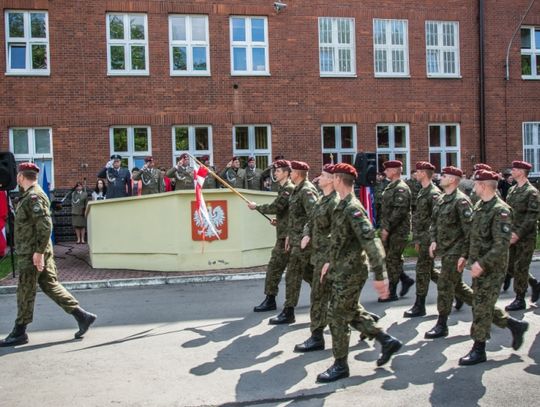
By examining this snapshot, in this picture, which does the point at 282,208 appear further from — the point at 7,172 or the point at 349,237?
the point at 7,172

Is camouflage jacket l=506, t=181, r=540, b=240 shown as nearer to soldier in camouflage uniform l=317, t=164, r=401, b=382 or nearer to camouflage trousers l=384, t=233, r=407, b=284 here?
camouflage trousers l=384, t=233, r=407, b=284

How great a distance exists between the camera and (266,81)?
2195 cm

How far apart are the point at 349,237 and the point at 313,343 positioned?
1.60 meters

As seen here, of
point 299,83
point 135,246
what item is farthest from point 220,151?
point 135,246

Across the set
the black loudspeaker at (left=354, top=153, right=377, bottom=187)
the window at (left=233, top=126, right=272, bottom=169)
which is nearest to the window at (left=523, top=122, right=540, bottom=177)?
the window at (left=233, top=126, right=272, bottom=169)

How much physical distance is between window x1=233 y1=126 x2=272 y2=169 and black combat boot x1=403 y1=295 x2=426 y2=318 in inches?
534

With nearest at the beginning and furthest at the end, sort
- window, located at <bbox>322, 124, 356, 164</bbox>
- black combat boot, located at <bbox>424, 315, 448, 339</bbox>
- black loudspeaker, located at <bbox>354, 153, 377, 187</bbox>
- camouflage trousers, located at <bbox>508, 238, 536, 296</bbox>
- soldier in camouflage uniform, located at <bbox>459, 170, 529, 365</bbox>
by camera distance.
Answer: soldier in camouflage uniform, located at <bbox>459, 170, 529, 365</bbox>
black combat boot, located at <bbox>424, 315, 448, 339</bbox>
camouflage trousers, located at <bbox>508, 238, 536, 296</bbox>
black loudspeaker, located at <bbox>354, 153, 377, 187</bbox>
window, located at <bbox>322, 124, 356, 164</bbox>

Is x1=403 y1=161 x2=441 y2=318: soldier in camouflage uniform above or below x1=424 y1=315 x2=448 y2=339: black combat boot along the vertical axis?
above

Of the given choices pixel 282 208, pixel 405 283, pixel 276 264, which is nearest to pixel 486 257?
pixel 282 208

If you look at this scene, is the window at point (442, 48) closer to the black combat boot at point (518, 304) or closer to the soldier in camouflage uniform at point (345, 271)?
the black combat boot at point (518, 304)

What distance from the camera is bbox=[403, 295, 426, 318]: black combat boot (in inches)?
348

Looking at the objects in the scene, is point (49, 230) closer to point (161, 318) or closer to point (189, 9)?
point (161, 318)

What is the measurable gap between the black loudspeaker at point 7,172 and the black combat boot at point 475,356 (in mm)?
8628

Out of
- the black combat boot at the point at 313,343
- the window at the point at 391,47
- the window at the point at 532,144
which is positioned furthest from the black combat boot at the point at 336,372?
the window at the point at 532,144
